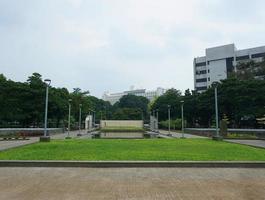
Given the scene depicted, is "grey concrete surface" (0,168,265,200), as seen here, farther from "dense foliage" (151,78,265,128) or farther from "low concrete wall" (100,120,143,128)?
"low concrete wall" (100,120,143,128)

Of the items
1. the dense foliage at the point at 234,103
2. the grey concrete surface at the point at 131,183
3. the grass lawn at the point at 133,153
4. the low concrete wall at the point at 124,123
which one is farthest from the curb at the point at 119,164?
the low concrete wall at the point at 124,123

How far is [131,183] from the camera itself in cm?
934

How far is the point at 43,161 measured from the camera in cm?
1258

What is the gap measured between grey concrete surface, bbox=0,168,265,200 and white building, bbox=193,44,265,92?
75.4 metres

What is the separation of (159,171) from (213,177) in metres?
1.93

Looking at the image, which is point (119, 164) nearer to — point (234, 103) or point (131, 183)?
point (131, 183)

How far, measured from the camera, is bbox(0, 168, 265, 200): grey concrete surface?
7.86 m

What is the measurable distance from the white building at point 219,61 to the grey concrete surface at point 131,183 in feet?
247

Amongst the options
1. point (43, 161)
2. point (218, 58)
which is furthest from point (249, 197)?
point (218, 58)

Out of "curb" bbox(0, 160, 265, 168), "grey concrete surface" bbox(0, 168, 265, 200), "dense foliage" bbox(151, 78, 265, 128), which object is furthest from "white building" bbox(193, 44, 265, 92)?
"grey concrete surface" bbox(0, 168, 265, 200)

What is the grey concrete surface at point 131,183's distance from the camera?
7863 mm

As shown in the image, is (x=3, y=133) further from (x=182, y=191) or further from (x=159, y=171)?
(x=182, y=191)

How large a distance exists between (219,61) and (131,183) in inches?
3419

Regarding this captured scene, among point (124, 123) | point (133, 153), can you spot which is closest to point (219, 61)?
point (124, 123)
